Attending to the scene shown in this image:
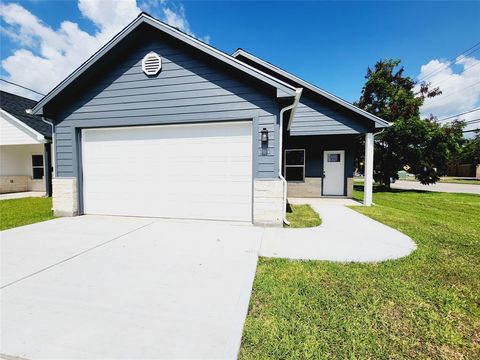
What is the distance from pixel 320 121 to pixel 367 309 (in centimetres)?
817

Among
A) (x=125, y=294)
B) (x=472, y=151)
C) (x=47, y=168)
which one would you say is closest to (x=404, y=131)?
(x=125, y=294)

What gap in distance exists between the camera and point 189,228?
5230mm

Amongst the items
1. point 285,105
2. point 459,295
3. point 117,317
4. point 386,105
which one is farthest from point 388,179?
point 117,317

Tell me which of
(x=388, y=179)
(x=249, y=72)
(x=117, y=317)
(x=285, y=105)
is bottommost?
(x=117, y=317)

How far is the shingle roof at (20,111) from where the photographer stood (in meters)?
11.4

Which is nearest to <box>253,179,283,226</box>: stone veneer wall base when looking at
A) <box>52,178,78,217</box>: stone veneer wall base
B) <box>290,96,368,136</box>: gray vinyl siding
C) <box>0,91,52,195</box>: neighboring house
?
<box>290,96,368,136</box>: gray vinyl siding

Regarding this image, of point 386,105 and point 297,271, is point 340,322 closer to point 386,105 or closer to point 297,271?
point 297,271

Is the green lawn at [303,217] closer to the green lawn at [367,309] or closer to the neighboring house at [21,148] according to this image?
the green lawn at [367,309]

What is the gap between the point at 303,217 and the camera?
642 cm

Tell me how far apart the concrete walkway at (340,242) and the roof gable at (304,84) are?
450 cm

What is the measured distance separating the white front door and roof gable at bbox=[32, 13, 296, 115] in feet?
21.1

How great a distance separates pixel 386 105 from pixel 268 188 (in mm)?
14687

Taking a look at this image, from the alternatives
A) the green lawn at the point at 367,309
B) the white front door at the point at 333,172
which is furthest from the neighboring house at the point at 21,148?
the white front door at the point at 333,172

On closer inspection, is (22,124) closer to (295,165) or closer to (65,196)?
(65,196)
